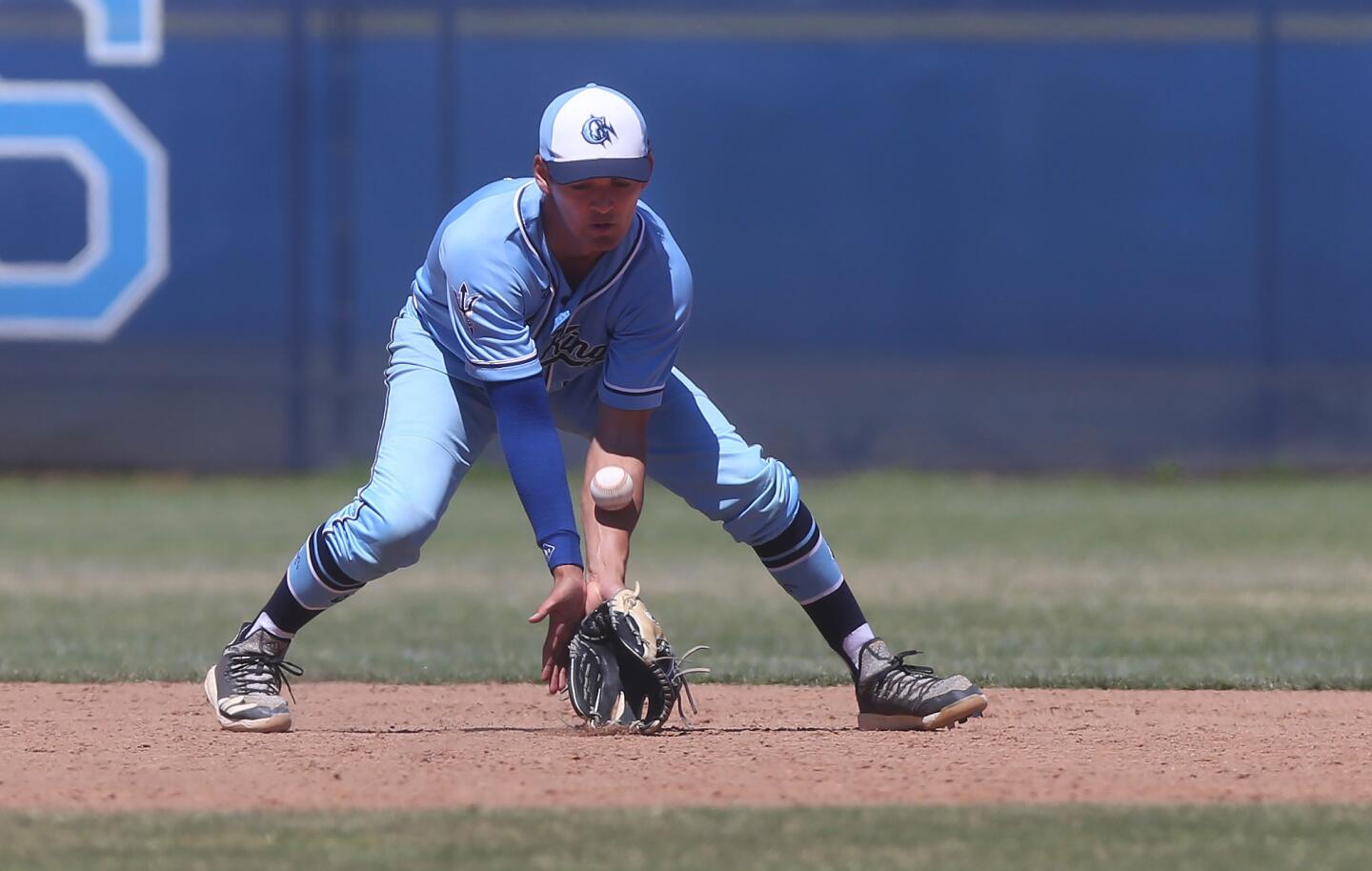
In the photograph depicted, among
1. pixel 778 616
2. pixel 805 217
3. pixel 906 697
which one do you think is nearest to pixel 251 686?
pixel 906 697

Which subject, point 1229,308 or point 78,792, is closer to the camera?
point 78,792

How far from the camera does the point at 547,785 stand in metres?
4.09

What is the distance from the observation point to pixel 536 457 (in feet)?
15.1

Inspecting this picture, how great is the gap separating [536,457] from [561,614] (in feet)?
1.18

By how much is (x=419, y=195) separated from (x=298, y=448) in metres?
1.76

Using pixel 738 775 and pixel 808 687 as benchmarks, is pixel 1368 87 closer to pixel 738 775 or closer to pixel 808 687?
pixel 808 687

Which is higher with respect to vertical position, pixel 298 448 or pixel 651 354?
pixel 651 354

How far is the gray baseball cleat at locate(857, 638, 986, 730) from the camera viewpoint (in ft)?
16.1

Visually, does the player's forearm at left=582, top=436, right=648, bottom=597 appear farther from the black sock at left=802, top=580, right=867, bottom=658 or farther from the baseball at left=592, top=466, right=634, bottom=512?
the black sock at left=802, top=580, right=867, bottom=658

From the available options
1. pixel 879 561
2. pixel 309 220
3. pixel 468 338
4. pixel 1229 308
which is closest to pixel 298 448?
pixel 309 220

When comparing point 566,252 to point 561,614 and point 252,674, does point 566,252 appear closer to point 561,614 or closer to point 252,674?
point 561,614

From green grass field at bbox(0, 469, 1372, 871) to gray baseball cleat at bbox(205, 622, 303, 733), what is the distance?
3.60ft

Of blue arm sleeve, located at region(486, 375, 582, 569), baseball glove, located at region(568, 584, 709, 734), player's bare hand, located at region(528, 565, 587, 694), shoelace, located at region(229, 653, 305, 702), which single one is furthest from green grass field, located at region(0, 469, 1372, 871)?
shoelace, located at region(229, 653, 305, 702)

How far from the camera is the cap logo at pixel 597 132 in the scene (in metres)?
4.47
